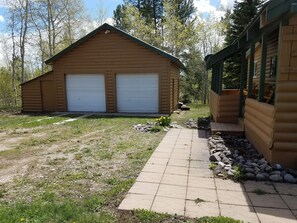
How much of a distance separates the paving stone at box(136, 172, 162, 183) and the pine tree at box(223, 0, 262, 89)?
15.5 metres

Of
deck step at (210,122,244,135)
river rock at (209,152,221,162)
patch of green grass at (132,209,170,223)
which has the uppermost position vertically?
deck step at (210,122,244,135)

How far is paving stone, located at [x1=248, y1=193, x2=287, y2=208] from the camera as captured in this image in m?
3.16

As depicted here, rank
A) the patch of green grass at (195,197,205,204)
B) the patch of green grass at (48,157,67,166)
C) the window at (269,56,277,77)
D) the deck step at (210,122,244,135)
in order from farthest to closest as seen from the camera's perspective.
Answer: the window at (269,56,277,77), the deck step at (210,122,244,135), the patch of green grass at (48,157,67,166), the patch of green grass at (195,197,205,204)

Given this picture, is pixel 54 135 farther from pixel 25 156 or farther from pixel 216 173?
pixel 216 173

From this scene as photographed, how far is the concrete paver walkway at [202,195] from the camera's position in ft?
9.82

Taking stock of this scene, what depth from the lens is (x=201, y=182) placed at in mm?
3930

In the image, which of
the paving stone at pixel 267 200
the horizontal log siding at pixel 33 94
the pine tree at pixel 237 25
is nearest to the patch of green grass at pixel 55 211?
the paving stone at pixel 267 200

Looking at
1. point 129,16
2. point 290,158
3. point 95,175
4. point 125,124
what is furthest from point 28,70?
point 290,158

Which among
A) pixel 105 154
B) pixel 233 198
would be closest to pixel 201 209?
pixel 233 198

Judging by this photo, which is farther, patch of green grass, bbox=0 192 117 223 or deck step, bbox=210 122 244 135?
deck step, bbox=210 122 244 135

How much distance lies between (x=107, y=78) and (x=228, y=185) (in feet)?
33.0

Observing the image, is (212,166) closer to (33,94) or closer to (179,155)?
(179,155)

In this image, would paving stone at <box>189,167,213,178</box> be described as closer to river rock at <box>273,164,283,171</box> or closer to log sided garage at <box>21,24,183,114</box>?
river rock at <box>273,164,283,171</box>

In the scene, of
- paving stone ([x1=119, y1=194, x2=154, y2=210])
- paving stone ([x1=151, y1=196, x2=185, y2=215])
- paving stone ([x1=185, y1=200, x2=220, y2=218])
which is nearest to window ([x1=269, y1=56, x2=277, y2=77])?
paving stone ([x1=185, y1=200, x2=220, y2=218])
